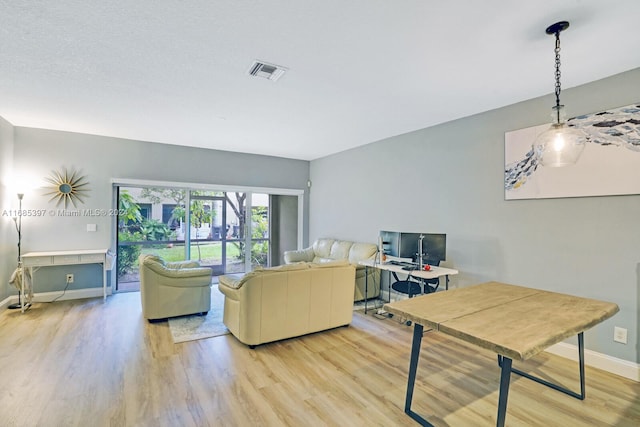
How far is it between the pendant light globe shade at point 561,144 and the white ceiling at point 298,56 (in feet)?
2.28

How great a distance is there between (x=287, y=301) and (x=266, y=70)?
7.36ft

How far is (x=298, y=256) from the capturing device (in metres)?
5.93

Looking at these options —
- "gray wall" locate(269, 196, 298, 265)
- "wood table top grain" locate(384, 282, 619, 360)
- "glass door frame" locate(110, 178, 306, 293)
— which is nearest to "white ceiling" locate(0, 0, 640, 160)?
"glass door frame" locate(110, 178, 306, 293)

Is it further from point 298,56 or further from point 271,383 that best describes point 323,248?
point 298,56

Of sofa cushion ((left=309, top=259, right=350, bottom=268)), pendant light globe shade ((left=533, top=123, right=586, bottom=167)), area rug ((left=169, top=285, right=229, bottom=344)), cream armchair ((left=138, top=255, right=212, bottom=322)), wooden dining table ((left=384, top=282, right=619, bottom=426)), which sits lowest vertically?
area rug ((left=169, top=285, right=229, bottom=344))

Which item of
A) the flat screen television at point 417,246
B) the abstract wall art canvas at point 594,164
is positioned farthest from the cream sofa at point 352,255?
the abstract wall art canvas at point 594,164

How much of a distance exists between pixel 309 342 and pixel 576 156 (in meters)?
2.84

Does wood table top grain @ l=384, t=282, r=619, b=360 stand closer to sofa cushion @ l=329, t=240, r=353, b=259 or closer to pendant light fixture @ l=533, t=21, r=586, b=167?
pendant light fixture @ l=533, t=21, r=586, b=167

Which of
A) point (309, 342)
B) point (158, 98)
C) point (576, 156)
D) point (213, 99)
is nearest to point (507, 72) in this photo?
point (576, 156)

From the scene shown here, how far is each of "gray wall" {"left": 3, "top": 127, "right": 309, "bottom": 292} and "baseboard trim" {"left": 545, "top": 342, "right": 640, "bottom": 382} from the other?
5.58 m

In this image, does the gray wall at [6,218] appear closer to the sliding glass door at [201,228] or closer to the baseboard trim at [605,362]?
the sliding glass door at [201,228]

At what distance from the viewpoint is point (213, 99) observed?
11.1ft

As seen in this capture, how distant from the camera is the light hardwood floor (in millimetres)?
2086

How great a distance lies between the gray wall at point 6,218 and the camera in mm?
4125
